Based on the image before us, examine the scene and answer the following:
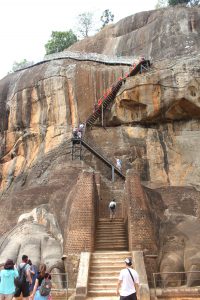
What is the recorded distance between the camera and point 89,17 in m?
59.2

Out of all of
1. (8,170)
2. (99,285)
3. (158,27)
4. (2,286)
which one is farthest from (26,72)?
(2,286)

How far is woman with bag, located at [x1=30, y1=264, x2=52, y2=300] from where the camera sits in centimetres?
984

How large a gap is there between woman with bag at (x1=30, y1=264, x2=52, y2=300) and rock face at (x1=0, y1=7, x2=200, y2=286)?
19.8 feet

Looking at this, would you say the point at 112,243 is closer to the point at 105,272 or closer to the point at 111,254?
the point at 111,254

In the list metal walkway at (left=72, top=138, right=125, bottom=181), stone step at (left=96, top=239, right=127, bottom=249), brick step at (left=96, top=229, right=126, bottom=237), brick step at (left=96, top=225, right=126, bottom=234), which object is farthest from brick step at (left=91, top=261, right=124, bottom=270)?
metal walkway at (left=72, top=138, right=125, bottom=181)

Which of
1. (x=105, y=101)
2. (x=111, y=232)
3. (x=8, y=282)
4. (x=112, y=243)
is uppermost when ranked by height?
(x=105, y=101)

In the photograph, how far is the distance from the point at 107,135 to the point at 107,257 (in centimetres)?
1655

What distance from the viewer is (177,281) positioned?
1484 cm

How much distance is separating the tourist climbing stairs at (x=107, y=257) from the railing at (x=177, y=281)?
1438mm

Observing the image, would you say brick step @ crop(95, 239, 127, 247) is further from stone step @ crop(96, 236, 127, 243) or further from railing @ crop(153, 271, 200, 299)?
railing @ crop(153, 271, 200, 299)

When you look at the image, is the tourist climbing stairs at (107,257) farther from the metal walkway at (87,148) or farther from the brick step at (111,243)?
the metal walkway at (87,148)

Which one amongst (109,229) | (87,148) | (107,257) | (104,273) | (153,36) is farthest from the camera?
(153,36)

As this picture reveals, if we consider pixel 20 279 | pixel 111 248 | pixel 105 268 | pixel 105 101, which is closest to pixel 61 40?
pixel 105 101

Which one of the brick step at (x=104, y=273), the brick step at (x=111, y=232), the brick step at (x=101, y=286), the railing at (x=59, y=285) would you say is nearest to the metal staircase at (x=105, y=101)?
the brick step at (x=111, y=232)
